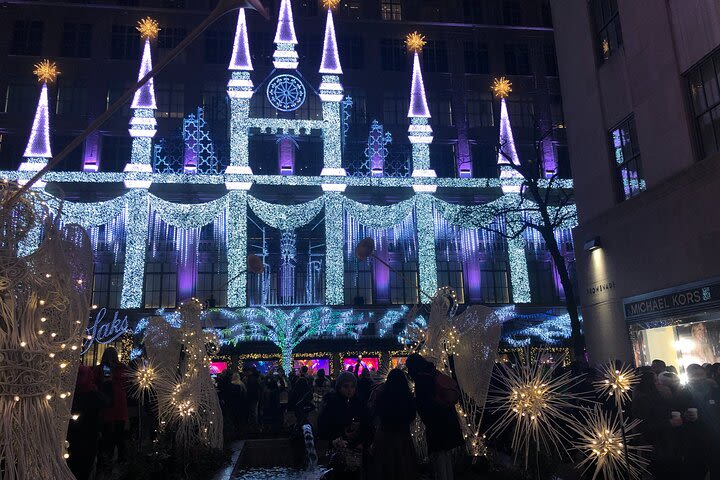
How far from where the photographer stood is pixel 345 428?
287 inches

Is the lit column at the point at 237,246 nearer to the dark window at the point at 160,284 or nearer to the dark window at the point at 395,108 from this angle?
the dark window at the point at 160,284

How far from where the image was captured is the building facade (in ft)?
41.8

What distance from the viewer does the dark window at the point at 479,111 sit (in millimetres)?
37875

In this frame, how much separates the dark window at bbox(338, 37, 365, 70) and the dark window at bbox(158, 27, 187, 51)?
9.48m

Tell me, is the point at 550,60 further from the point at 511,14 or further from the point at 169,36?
the point at 169,36

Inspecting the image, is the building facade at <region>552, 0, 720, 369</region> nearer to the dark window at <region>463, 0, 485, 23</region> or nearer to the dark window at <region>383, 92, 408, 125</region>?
the dark window at <region>383, 92, 408, 125</region>

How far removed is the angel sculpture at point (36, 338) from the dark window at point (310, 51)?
32.3 m

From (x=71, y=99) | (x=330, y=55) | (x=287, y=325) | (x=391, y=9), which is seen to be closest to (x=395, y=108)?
(x=330, y=55)

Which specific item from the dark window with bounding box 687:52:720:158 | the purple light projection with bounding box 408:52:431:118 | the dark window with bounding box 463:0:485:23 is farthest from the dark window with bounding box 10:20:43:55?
the dark window with bounding box 687:52:720:158

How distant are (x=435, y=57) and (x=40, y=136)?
23.1 m

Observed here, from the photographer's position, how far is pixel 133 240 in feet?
102

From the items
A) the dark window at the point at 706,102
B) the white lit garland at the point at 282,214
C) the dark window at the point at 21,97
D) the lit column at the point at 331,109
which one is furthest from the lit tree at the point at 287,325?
the dark window at the point at 706,102

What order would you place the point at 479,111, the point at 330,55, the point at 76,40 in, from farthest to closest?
1. the point at 479,111
2. the point at 76,40
3. the point at 330,55

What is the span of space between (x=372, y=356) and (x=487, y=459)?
23.5 metres
